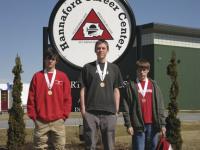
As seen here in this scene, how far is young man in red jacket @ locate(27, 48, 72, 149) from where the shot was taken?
22.7 feet

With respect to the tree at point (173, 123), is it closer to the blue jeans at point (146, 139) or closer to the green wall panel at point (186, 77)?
the blue jeans at point (146, 139)

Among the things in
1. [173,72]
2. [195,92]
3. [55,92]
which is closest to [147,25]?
[195,92]

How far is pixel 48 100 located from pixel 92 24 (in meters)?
3.28

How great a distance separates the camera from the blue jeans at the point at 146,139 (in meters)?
6.87

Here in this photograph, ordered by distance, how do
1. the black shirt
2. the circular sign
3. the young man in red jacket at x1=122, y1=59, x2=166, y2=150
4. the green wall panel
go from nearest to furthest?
the black shirt
the young man in red jacket at x1=122, y1=59, x2=166, y2=150
the circular sign
the green wall panel

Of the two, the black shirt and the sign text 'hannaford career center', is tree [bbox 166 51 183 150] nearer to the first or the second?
the sign text 'hannaford career center'

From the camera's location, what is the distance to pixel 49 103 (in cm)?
692

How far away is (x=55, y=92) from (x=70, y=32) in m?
3.12

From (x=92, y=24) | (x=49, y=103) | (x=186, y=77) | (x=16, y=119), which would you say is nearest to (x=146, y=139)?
(x=49, y=103)

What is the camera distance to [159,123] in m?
6.83

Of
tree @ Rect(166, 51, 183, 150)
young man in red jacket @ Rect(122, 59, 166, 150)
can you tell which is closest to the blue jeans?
young man in red jacket @ Rect(122, 59, 166, 150)

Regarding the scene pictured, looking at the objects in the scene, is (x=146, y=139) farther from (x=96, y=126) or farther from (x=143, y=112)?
(x=96, y=126)

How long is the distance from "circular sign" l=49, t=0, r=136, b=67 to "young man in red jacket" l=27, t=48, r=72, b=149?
290cm

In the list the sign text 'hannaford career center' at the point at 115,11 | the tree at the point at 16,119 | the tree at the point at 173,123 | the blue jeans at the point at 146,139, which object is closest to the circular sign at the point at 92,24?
the sign text 'hannaford career center' at the point at 115,11
